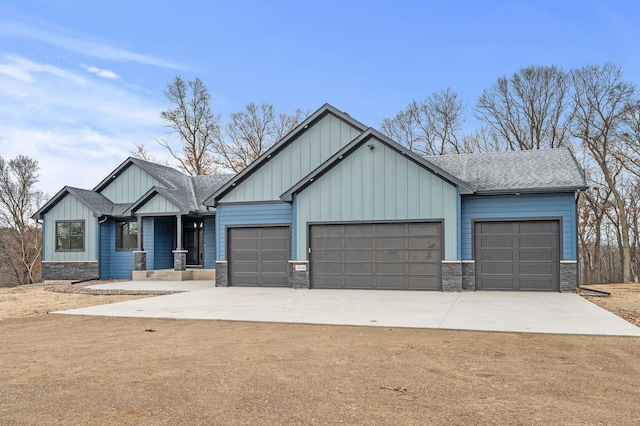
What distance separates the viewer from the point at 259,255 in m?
19.2

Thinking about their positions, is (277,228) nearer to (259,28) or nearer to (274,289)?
(274,289)

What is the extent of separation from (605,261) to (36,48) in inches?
1713

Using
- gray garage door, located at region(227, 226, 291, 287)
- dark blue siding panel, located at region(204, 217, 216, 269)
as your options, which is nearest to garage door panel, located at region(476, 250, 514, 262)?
gray garage door, located at region(227, 226, 291, 287)

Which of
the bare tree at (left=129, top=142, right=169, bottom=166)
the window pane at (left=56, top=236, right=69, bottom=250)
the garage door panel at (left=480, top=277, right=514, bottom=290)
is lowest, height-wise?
the garage door panel at (left=480, top=277, right=514, bottom=290)

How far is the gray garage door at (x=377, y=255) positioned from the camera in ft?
55.5

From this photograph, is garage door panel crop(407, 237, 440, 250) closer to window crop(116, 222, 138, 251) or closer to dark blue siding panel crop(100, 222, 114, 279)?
window crop(116, 222, 138, 251)

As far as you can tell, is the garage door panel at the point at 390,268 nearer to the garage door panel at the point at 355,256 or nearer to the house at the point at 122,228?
the garage door panel at the point at 355,256

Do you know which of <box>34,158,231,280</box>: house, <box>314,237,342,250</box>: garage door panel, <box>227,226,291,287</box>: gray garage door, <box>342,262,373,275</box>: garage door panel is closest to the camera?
<box>342,262,373,275</box>: garage door panel

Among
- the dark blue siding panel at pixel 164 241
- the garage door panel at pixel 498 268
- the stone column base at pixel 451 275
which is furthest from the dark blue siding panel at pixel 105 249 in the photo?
the garage door panel at pixel 498 268

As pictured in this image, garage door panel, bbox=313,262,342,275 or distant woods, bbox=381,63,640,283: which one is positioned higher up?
distant woods, bbox=381,63,640,283

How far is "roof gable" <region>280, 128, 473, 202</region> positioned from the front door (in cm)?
809

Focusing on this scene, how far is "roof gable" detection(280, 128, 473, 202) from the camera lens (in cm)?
1636

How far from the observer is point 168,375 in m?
6.59

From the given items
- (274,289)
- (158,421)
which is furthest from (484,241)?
(158,421)
